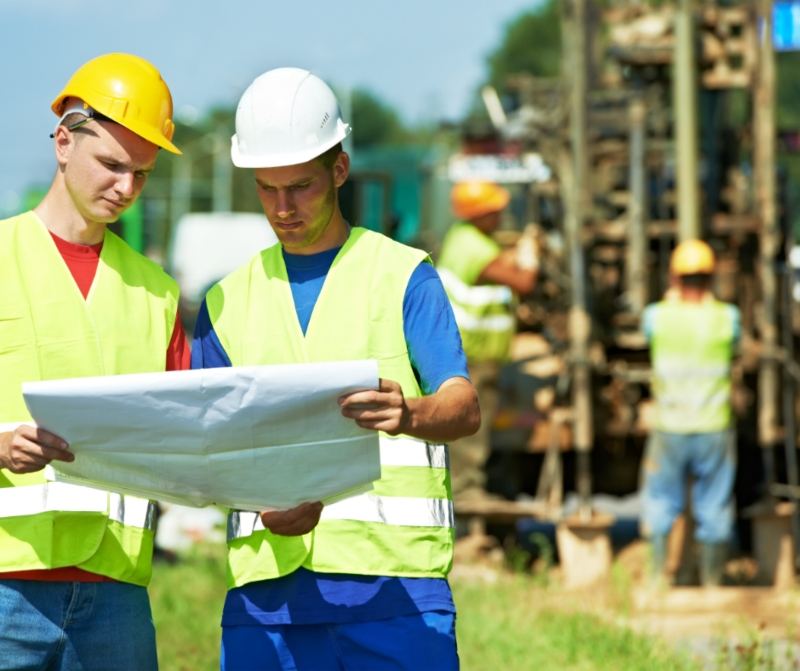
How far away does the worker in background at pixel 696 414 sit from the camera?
10.2 metres

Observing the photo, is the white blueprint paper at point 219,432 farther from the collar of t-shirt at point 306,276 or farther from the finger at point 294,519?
the collar of t-shirt at point 306,276

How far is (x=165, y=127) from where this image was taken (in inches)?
157

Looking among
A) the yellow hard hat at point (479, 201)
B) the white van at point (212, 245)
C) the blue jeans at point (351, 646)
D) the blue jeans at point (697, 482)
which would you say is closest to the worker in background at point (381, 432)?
the blue jeans at point (351, 646)

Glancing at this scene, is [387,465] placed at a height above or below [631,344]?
above

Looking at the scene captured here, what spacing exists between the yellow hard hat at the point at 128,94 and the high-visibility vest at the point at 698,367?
21.5 feet

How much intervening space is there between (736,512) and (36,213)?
8351 millimetres

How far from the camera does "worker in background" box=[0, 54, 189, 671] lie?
377 cm

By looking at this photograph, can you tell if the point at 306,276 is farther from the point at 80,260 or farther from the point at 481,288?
the point at 481,288

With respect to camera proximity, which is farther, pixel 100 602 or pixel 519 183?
pixel 519 183

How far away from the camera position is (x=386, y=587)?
379 centimetres

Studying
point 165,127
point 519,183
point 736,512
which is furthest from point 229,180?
point 165,127

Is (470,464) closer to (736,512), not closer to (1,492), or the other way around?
(736,512)

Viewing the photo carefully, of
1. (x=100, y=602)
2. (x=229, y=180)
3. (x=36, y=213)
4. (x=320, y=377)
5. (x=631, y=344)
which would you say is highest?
(x=36, y=213)

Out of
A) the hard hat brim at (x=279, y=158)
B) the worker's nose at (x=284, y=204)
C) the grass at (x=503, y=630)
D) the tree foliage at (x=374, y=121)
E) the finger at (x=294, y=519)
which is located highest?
the hard hat brim at (x=279, y=158)
